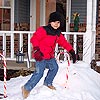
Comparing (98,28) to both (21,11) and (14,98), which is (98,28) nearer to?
(21,11)

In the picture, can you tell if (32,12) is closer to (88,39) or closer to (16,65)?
(16,65)

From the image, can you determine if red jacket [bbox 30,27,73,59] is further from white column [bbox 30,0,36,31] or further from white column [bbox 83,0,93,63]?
white column [bbox 30,0,36,31]

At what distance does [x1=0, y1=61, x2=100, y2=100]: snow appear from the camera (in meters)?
6.93

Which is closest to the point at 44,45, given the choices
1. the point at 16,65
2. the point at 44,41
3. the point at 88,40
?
the point at 44,41

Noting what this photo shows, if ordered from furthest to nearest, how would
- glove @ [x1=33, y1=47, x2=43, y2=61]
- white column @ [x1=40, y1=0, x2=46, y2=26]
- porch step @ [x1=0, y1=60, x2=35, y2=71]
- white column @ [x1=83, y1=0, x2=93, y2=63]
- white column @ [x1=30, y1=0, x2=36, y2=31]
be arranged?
white column @ [x1=40, y1=0, x2=46, y2=26]
white column @ [x1=30, y1=0, x2=36, y2=31]
porch step @ [x1=0, y1=60, x2=35, y2=71]
white column @ [x1=83, y1=0, x2=93, y2=63]
glove @ [x1=33, y1=47, x2=43, y2=61]

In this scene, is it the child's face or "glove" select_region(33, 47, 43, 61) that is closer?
"glove" select_region(33, 47, 43, 61)

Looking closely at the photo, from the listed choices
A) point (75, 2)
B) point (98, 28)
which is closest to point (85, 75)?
point (98, 28)

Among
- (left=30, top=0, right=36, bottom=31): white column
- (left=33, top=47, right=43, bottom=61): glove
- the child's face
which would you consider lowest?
(left=33, top=47, right=43, bottom=61): glove

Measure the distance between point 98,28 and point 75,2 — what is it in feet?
4.80

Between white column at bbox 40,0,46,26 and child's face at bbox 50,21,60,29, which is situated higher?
white column at bbox 40,0,46,26

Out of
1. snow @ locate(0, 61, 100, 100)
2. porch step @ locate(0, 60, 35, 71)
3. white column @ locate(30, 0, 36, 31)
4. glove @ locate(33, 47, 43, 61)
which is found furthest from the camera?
white column @ locate(30, 0, 36, 31)

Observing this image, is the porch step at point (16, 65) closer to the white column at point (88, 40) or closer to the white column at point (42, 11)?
Answer: the white column at point (88, 40)

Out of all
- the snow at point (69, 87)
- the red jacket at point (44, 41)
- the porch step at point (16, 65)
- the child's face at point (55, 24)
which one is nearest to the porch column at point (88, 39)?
the snow at point (69, 87)

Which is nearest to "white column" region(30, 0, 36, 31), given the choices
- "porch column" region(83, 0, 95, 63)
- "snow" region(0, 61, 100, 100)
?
"porch column" region(83, 0, 95, 63)
